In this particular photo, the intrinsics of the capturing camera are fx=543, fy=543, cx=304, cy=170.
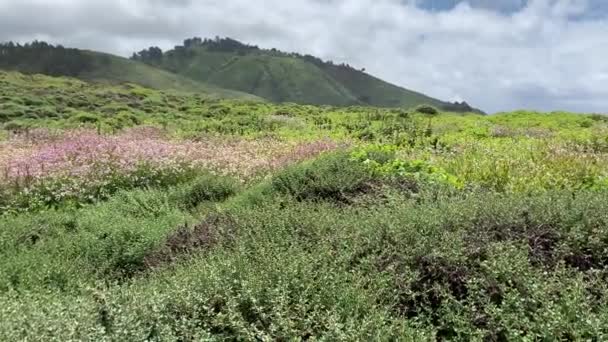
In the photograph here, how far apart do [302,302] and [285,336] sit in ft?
0.93

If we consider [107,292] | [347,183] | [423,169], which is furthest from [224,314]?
[423,169]

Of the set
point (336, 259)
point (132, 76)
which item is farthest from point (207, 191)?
point (132, 76)

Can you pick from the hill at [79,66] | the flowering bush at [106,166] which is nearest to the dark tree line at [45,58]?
the hill at [79,66]

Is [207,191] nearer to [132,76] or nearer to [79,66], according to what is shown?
[132,76]

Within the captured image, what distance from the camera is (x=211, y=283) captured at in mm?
3961

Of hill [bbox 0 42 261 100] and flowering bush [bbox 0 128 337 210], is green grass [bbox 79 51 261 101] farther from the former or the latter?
flowering bush [bbox 0 128 337 210]

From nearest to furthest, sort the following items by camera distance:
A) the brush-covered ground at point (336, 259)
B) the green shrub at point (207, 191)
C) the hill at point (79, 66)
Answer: the brush-covered ground at point (336, 259), the green shrub at point (207, 191), the hill at point (79, 66)

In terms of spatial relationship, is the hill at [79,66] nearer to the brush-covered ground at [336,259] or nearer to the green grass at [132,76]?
the green grass at [132,76]

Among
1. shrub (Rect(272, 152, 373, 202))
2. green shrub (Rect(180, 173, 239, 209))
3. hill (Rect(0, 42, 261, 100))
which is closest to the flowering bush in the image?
green shrub (Rect(180, 173, 239, 209))

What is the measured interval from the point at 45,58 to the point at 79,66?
15.0 meters

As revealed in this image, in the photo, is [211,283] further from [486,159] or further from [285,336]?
[486,159]

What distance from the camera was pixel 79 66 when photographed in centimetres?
18475

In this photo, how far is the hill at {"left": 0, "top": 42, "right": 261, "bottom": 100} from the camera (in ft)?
583

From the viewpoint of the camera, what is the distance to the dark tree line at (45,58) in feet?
591
